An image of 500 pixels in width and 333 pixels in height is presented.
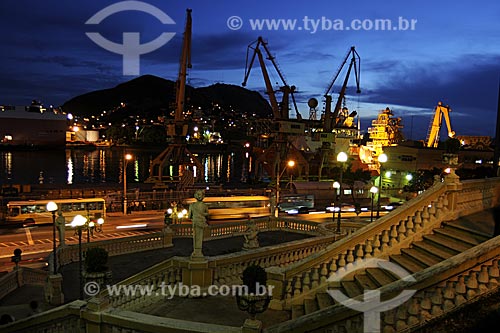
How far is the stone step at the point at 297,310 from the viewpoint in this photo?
30.9ft

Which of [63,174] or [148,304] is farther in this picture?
[63,174]

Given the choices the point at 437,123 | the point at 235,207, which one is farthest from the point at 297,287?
the point at 437,123

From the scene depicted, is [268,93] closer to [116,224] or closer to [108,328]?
[116,224]

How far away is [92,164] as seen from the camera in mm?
127562

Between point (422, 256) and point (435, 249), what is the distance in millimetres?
364

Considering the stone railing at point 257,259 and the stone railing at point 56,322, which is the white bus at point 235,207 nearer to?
the stone railing at point 257,259

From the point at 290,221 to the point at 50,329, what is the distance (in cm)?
1344

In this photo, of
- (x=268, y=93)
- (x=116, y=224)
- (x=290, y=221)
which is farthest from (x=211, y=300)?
(x=268, y=93)

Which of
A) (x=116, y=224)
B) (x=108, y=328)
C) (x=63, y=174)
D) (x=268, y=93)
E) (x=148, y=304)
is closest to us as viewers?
(x=108, y=328)

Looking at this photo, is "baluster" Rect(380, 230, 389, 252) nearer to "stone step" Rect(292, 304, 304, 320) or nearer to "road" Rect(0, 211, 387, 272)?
"stone step" Rect(292, 304, 304, 320)

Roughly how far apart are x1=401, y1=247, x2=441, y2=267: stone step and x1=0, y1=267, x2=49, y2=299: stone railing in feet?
43.6

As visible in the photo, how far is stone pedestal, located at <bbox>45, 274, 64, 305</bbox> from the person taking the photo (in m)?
12.6

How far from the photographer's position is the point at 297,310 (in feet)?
31.7

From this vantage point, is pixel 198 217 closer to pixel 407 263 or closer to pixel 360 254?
pixel 360 254
